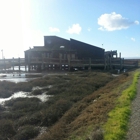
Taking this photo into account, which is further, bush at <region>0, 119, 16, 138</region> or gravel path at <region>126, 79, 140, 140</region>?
bush at <region>0, 119, 16, 138</region>

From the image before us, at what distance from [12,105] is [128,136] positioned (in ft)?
32.2

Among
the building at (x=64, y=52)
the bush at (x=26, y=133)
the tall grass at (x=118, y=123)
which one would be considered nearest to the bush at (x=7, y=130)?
the bush at (x=26, y=133)


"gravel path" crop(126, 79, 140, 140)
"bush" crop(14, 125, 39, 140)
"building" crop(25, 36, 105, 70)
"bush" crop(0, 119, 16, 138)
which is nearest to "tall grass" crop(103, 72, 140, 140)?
"gravel path" crop(126, 79, 140, 140)

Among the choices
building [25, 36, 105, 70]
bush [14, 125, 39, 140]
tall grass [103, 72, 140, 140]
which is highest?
building [25, 36, 105, 70]

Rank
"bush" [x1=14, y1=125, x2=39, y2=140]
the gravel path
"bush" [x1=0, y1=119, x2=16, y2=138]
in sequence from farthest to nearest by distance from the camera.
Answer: "bush" [x1=0, y1=119, x2=16, y2=138], "bush" [x1=14, y1=125, x2=39, y2=140], the gravel path

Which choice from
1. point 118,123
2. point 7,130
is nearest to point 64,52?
point 7,130

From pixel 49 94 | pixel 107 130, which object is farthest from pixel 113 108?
pixel 49 94

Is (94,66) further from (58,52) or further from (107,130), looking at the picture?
(107,130)

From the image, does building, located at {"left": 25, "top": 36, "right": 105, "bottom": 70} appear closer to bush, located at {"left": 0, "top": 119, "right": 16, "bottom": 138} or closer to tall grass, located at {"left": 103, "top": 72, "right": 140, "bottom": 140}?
bush, located at {"left": 0, "top": 119, "right": 16, "bottom": 138}

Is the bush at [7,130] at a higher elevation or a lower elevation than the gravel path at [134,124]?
lower

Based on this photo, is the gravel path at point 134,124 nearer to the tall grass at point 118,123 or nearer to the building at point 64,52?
the tall grass at point 118,123

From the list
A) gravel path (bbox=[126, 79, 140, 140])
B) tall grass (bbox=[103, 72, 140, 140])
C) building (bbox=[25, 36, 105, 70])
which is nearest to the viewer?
gravel path (bbox=[126, 79, 140, 140])

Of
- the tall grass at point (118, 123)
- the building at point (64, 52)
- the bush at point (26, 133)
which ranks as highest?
the building at point (64, 52)

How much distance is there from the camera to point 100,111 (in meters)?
8.80
